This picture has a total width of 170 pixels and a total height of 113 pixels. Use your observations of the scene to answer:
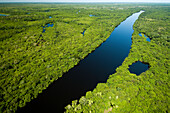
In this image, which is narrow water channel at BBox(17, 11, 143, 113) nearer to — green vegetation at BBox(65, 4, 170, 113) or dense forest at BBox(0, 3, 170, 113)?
dense forest at BBox(0, 3, 170, 113)

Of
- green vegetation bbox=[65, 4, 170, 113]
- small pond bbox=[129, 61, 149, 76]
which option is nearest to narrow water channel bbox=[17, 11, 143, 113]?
green vegetation bbox=[65, 4, 170, 113]

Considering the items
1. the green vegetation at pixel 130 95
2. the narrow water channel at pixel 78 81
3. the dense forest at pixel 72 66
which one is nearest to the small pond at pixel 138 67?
the dense forest at pixel 72 66

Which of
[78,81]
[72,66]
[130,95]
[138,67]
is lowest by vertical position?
[78,81]

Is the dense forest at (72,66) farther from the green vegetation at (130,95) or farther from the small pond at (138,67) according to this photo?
the small pond at (138,67)

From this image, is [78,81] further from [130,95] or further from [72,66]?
[130,95]

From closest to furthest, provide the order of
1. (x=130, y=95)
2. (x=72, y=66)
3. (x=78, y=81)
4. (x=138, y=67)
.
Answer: (x=130, y=95) < (x=78, y=81) < (x=72, y=66) < (x=138, y=67)

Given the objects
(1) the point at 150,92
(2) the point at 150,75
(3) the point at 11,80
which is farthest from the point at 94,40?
(3) the point at 11,80

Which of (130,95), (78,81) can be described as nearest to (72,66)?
(78,81)
